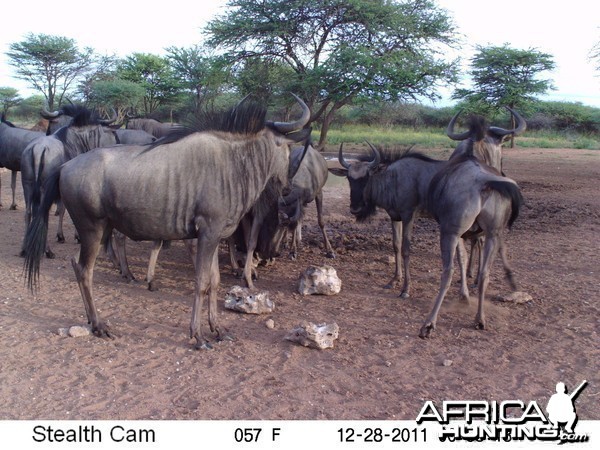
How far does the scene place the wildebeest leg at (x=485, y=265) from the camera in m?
5.17

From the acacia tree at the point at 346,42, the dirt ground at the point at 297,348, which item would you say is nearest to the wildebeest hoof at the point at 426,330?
the dirt ground at the point at 297,348

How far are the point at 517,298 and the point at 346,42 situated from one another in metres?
18.0

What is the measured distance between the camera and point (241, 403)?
12.2 ft

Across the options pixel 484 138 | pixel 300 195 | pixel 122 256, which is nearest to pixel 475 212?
pixel 484 138

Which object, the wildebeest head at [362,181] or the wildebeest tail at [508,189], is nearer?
the wildebeest tail at [508,189]

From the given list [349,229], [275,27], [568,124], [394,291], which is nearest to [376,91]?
[275,27]

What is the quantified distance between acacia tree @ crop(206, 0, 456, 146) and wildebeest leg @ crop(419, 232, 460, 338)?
16032mm

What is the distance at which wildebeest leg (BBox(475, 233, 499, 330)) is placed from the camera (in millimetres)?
5172

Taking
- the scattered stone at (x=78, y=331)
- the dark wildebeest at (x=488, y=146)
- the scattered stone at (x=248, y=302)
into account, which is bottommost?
the scattered stone at (x=78, y=331)

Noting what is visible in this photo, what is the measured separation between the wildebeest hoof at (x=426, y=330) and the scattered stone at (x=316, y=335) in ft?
2.78

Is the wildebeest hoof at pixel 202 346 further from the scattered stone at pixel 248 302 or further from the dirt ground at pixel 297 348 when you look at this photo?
the scattered stone at pixel 248 302

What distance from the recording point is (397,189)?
21.8ft

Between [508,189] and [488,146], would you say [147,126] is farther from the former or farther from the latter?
[508,189]

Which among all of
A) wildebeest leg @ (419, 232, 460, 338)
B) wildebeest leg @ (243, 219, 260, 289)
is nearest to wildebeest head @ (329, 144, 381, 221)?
wildebeest leg @ (243, 219, 260, 289)
